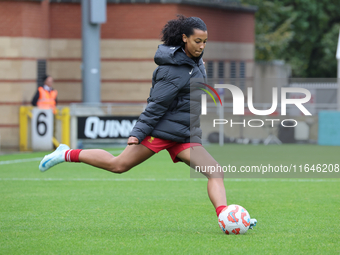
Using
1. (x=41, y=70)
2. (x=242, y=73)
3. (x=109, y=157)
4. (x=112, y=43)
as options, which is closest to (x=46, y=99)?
(x=41, y=70)

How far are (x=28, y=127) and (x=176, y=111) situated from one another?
12.1 metres

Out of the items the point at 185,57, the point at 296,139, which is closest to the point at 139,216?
the point at 185,57

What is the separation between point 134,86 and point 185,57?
52.3 feet

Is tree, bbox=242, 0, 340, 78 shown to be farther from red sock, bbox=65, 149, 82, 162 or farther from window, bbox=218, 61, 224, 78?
red sock, bbox=65, 149, 82, 162

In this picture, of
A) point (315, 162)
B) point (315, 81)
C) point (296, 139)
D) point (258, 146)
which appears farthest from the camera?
point (315, 81)

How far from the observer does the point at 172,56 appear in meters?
5.60

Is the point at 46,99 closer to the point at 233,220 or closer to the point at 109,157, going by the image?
the point at 109,157

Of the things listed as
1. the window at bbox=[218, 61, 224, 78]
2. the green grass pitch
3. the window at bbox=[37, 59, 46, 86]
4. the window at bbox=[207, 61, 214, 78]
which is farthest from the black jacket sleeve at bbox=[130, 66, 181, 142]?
the window at bbox=[218, 61, 224, 78]

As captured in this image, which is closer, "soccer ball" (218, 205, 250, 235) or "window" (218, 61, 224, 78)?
"soccer ball" (218, 205, 250, 235)

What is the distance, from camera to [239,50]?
79.6 feet

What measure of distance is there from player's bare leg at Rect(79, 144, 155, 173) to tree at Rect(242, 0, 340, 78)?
2663cm

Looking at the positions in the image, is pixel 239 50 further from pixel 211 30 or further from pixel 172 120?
pixel 172 120

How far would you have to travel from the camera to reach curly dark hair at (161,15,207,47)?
5.67 metres

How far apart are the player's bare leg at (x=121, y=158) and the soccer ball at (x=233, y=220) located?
90cm
